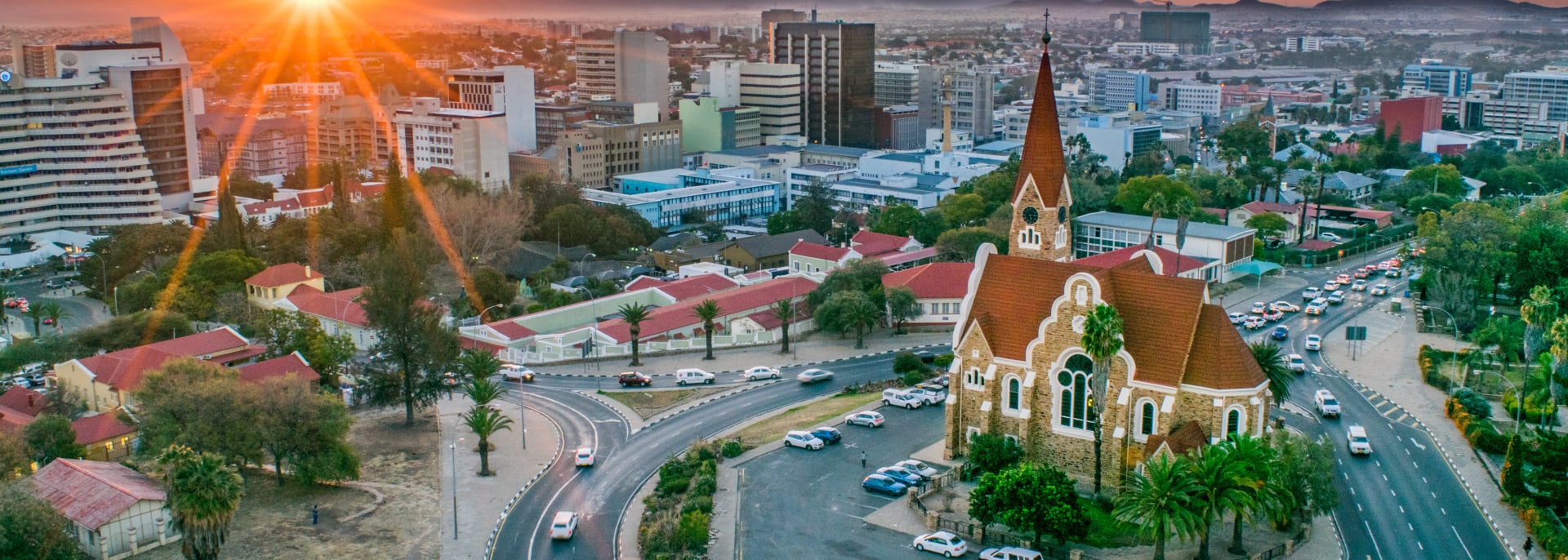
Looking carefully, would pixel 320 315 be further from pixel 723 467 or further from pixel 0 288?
pixel 723 467

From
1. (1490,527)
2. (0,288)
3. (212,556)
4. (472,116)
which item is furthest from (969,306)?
(472,116)

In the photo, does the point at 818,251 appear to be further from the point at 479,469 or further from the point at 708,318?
the point at 479,469

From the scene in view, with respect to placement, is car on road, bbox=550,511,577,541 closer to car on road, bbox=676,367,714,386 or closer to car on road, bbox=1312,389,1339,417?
car on road, bbox=676,367,714,386

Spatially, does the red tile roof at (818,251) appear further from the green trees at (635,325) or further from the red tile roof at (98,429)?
the red tile roof at (98,429)

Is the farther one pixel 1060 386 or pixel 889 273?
pixel 889 273

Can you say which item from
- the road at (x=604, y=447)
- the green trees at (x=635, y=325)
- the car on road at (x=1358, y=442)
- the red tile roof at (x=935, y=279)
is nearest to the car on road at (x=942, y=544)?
the road at (x=604, y=447)

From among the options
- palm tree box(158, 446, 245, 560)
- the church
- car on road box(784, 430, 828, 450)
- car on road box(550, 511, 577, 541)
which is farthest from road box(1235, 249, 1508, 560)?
palm tree box(158, 446, 245, 560)

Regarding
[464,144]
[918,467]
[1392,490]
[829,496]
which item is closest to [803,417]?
[918,467]
